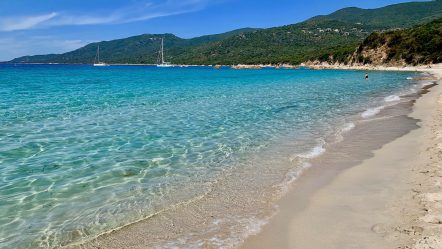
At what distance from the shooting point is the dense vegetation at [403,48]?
318 ft

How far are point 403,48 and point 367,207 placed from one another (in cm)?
11230

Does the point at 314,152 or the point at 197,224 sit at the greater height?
the point at 314,152

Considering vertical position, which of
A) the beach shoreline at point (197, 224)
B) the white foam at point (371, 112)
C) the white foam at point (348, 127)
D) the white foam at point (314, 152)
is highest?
the white foam at point (371, 112)

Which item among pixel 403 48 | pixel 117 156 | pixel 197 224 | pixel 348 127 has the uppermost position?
pixel 403 48

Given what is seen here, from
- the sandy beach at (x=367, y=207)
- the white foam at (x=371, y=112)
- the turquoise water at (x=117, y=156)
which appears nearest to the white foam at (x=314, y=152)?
the turquoise water at (x=117, y=156)

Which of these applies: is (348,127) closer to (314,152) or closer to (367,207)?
(314,152)

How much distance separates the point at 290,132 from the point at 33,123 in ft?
43.4

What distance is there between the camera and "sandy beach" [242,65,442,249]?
266 inches

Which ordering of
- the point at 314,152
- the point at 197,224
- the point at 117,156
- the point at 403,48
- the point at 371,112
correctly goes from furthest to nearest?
the point at 403,48, the point at 371,112, the point at 314,152, the point at 117,156, the point at 197,224

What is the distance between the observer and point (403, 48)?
107 meters

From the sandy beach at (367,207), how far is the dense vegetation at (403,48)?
97.1 meters

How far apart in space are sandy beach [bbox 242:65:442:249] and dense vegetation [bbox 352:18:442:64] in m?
97.1

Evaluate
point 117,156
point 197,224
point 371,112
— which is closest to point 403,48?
point 371,112

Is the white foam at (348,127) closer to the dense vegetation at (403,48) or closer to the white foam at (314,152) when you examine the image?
the white foam at (314,152)
